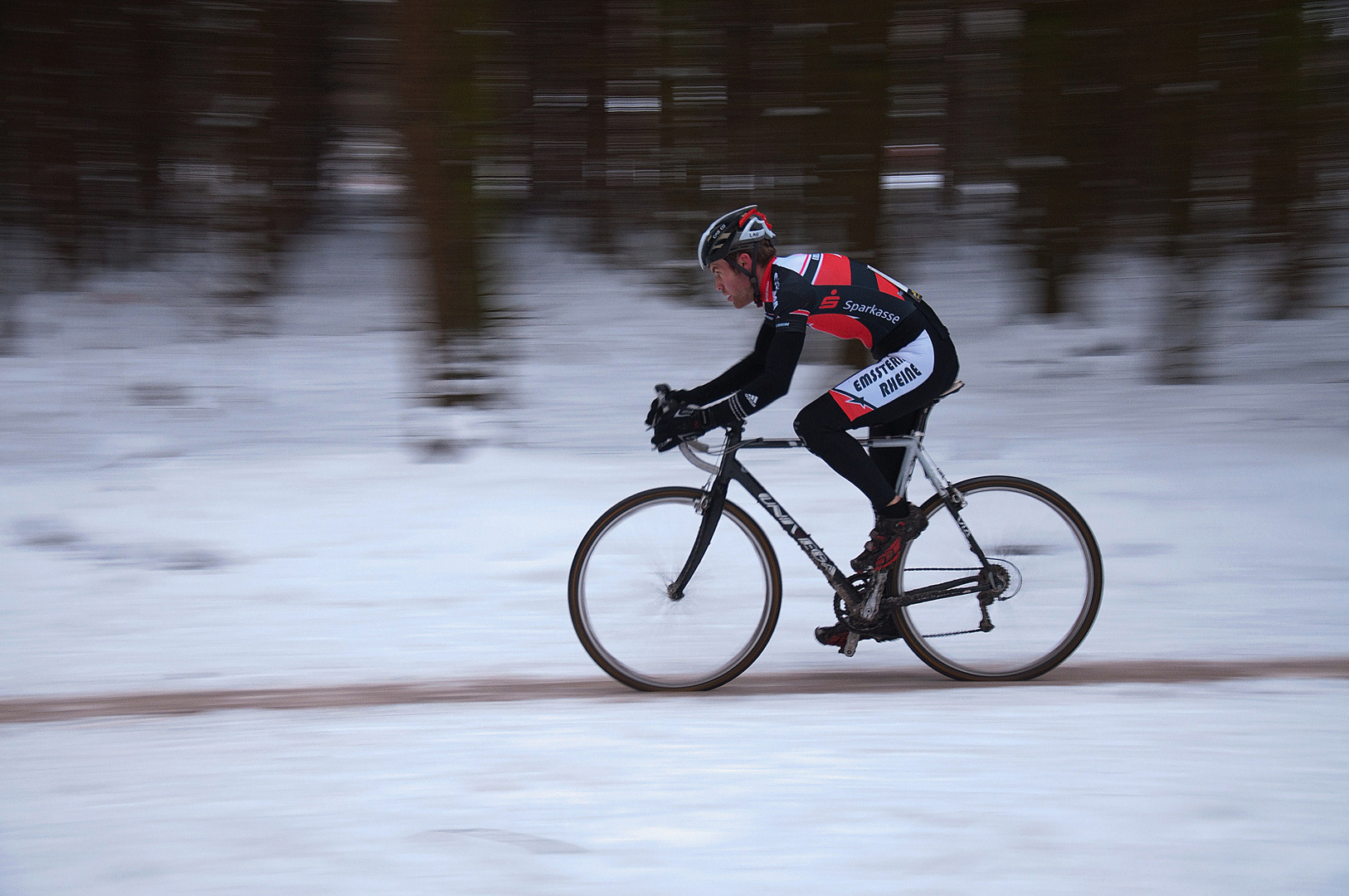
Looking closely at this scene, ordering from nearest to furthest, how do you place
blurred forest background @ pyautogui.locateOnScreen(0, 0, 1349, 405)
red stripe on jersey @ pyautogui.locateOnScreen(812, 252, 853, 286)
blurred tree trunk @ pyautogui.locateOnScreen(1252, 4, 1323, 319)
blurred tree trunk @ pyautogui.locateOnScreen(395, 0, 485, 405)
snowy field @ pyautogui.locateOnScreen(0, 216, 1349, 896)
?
snowy field @ pyautogui.locateOnScreen(0, 216, 1349, 896) < red stripe on jersey @ pyautogui.locateOnScreen(812, 252, 853, 286) < blurred tree trunk @ pyautogui.locateOnScreen(395, 0, 485, 405) < blurred forest background @ pyautogui.locateOnScreen(0, 0, 1349, 405) < blurred tree trunk @ pyautogui.locateOnScreen(1252, 4, 1323, 319)

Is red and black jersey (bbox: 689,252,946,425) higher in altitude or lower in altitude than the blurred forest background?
lower

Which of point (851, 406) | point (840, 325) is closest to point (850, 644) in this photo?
point (851, 406)

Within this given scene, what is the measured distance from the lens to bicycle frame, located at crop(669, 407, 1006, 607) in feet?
12.7

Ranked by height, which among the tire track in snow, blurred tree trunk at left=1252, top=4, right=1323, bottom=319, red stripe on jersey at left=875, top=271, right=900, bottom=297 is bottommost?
the tire track in snow

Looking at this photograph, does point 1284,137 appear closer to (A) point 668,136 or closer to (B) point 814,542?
(A) point 668,136

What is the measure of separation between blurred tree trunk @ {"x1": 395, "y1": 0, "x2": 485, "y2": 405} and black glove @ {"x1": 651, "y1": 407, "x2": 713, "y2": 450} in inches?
143

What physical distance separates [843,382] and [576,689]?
1.48 meters

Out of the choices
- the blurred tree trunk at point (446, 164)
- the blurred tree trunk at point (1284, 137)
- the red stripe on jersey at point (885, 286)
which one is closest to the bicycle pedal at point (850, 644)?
the red stripe on jersey at point (885, 286)

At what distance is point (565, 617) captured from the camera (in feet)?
15.4

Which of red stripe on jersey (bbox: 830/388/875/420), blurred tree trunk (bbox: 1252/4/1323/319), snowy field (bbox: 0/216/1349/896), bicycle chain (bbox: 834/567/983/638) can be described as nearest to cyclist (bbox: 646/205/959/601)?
red stripe on jersey (bbox: 830/388/875/420)

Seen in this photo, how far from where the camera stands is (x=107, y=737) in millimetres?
3553

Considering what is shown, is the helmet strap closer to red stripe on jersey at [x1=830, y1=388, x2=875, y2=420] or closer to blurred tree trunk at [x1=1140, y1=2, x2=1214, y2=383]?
red stripe on jersey at [x1=830, y1=388, x2=875, y2=420]

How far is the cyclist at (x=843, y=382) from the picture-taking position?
3688 millimetres

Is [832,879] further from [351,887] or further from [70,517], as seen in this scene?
[70,517]
